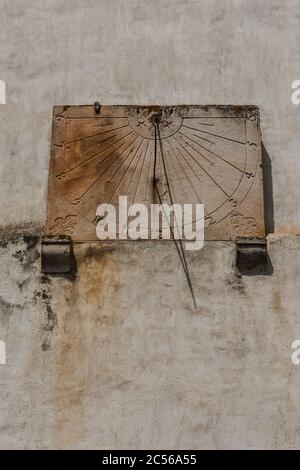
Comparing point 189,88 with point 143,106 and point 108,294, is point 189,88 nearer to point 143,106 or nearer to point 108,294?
point 143,106

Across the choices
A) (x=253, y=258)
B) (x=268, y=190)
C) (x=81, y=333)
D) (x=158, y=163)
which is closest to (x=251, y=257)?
(x=253, y=258)

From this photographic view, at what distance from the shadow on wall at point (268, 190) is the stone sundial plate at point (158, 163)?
156 mm

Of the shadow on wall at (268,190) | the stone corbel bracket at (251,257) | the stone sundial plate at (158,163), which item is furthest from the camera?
the shadow on wall at (268,190)

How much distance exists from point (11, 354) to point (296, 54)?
11.8ft

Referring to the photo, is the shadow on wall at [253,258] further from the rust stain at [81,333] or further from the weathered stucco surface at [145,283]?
the rust stain at [81,333]

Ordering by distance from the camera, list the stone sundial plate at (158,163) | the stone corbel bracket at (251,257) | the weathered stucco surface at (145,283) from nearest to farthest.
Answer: the weathered stucco surface at (145,283) → the stone corbel bracket at (251,257) → the stone sundial plate at (158,163)

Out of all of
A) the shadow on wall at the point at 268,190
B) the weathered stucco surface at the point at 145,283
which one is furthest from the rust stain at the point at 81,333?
the shadow on wall at the point at 268,190

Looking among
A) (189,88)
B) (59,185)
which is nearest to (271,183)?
(189,88)

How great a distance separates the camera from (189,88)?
9.74 meters

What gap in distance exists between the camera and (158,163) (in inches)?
364

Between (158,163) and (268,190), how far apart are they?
3.04 ft

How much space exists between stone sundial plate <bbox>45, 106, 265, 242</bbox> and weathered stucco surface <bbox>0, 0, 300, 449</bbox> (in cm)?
21

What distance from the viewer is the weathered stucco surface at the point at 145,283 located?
836 centimetres

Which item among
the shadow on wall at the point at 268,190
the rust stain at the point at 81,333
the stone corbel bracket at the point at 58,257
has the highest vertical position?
the shadow on wall at the point at 268,190
